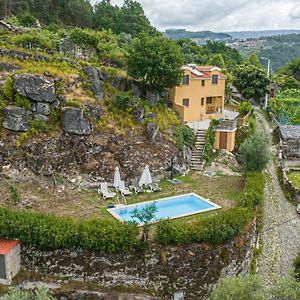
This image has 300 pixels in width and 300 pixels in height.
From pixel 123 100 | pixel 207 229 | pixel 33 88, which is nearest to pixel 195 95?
pixel 123 100

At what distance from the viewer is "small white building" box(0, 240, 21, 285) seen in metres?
17.0

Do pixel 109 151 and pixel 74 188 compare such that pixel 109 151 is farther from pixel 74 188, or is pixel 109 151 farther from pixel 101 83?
pixel 101 83

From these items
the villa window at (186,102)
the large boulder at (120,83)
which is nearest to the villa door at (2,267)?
the large boulder at (120,83)

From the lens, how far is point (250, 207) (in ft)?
68.1

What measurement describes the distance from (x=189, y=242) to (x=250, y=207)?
174 inches

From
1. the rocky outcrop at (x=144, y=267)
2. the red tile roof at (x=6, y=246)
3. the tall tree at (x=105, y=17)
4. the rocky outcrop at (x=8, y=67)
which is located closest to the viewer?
the red tile roof at (x=6, y=246)

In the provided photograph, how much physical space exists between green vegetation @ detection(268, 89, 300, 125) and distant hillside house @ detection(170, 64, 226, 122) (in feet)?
37.2

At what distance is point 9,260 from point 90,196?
21.0 ft

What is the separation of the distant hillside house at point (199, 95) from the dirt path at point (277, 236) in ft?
29.3

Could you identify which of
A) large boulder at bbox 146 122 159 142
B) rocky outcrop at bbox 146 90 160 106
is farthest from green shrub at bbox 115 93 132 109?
rocky outcrop at bbox 146 90 160 106

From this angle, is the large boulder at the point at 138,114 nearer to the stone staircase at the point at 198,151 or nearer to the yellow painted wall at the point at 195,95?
the stone staircase at the point at 198,151

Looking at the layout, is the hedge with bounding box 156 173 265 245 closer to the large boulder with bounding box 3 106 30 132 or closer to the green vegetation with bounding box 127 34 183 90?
the large boulder with bounding box 3 106 30 132

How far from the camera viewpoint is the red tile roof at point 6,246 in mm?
16984

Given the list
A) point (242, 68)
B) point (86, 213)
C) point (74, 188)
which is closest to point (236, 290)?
point (86, 213)
